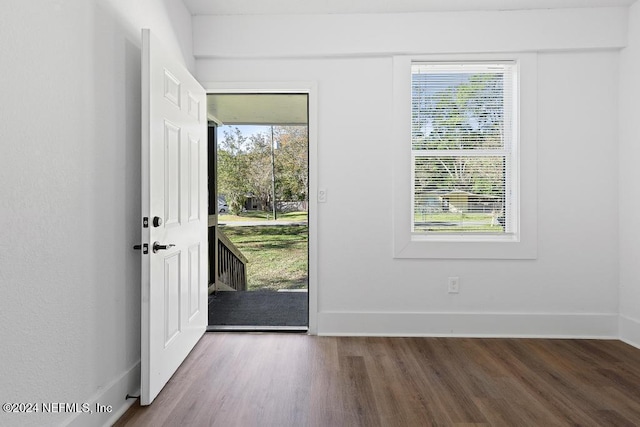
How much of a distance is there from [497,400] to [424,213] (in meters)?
1.55

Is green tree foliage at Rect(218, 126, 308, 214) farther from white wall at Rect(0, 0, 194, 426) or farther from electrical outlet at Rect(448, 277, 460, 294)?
white wall at Rect(0, 0, 194, 426)

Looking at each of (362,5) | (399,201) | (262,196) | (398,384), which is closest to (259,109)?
(262,196)

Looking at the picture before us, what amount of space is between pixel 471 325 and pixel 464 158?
1.36 meters

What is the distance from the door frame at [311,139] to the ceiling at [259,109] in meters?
1.16

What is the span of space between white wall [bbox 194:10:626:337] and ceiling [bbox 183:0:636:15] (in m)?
0.08

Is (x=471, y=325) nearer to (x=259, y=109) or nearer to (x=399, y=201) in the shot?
(x=399, y=201)

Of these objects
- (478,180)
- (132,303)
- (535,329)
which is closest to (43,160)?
(132,303)

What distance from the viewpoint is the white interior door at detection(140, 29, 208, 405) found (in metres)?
2.09

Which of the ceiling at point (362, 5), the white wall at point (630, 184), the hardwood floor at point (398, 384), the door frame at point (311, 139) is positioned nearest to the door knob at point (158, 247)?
the hardwood floor at point (398, 384)

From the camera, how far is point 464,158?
333 cm

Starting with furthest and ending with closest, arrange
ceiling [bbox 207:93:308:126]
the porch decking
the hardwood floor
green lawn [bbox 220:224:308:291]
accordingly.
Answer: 1. green lawn [bbox 220:224:308:291]
2. ceiling [bbox 207:93:308:126]
3. the porch decking
4. the hardwood floor

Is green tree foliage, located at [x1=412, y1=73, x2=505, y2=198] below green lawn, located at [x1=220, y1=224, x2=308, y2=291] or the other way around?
the other way around

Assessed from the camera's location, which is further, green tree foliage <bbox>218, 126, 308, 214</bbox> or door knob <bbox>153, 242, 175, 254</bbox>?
green tree foliage <bbox>218, 126, 308, 214</bbox>

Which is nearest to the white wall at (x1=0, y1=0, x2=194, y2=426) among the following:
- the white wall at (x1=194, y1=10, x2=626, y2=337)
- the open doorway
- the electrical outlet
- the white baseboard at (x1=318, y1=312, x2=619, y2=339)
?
the white wall at (x1=194, y1=10, x2=626, y2=337)
